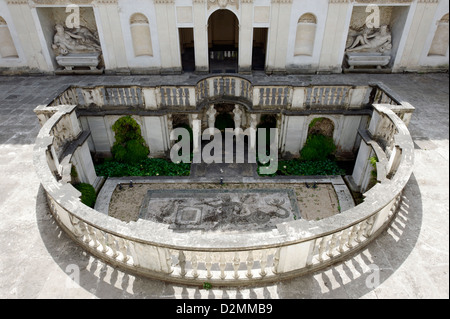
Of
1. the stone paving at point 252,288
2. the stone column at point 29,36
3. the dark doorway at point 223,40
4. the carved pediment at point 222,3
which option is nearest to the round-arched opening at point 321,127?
the stone paving at point 252,288

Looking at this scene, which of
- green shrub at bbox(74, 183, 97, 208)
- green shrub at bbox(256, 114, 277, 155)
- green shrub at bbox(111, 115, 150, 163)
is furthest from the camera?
green shrub at bbox(256, 114, 277, 155)

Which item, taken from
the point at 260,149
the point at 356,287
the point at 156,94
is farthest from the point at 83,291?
the point at 260,149

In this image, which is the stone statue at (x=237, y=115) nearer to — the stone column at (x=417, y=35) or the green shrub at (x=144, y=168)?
the green shrub at (x=144, y=168)

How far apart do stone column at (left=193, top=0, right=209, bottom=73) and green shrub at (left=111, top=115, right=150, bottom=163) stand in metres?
5.50

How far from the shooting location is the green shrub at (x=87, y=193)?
11.4 m

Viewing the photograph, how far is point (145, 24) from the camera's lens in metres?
16.8

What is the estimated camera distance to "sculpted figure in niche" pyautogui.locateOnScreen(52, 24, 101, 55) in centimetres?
1761

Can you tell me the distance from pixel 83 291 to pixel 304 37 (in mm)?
15769

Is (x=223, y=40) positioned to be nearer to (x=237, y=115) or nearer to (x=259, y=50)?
(x=259, y=50)

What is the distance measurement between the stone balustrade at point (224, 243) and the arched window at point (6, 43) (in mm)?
14449

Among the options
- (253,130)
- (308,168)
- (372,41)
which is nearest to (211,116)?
(253,130)

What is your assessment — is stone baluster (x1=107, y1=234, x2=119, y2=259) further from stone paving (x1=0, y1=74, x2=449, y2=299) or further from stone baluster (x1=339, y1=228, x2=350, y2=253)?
stone baluster (x1=339, y1=228, x2=350, y2=253)

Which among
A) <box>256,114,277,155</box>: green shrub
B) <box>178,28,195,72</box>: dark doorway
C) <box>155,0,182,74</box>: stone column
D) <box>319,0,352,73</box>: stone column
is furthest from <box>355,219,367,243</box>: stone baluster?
<box>178,28,195,72</box>: dark doorway

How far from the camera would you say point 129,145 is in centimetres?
1447
